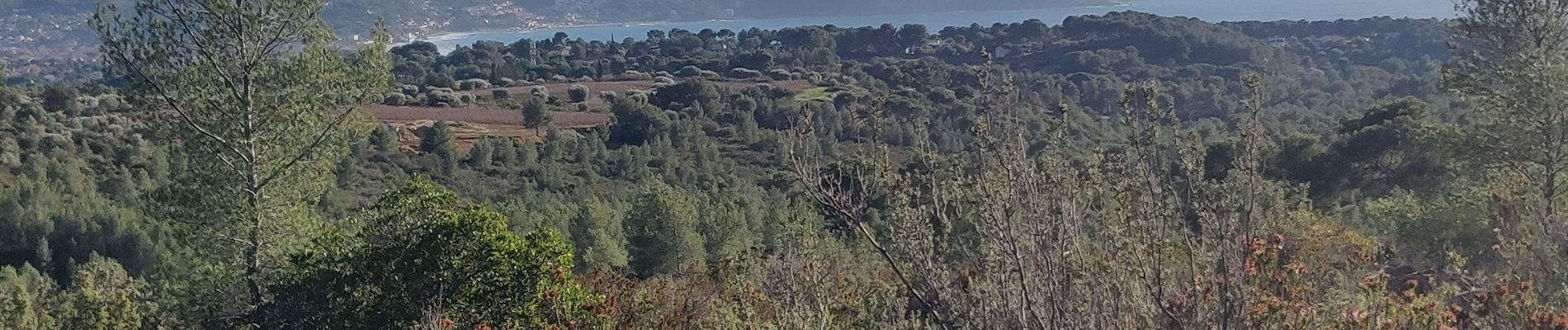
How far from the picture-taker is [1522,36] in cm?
1156

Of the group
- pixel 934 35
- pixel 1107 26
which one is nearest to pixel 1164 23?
pixel 1107 26

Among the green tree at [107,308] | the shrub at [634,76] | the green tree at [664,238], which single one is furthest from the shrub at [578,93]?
the green tree at [107,308]

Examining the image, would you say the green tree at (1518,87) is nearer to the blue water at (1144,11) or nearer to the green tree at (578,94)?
the green tree at (578,94)

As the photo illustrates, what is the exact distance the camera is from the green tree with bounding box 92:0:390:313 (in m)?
7.75

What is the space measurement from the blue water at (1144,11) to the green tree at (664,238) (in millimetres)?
51924

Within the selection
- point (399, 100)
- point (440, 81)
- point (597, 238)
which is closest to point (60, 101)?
point (399, 100)

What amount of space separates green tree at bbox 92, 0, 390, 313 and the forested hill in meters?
0.02

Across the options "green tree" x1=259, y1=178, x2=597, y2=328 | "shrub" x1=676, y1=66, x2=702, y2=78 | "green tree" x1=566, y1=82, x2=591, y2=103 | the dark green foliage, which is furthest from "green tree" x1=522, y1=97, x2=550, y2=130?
"green tree" x1=259, y1=178, x2=597, y2=328

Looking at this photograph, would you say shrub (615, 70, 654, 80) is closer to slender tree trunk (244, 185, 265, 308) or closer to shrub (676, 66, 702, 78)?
shrub (676, 66, 702, 78)

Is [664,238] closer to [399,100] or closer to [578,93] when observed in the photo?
[399,100]

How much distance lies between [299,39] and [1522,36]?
38.5 ft

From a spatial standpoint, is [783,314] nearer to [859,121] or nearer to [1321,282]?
[859,121]

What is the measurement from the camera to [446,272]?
6.29 m

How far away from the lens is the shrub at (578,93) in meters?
52.1
